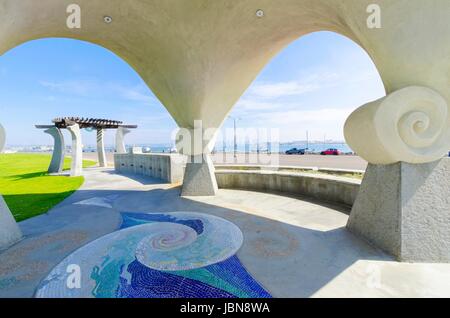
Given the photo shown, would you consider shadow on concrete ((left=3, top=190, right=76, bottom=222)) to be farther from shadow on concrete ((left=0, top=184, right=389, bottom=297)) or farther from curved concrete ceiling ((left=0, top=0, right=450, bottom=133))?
curved concrete ceiling ((left=0, top=0, right=450, bottom=133))

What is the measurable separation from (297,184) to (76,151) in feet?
62.1

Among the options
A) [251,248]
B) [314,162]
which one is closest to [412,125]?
[251,248]

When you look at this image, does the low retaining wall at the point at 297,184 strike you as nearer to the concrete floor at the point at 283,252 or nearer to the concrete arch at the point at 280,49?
the concrete floor at the point at 283,252

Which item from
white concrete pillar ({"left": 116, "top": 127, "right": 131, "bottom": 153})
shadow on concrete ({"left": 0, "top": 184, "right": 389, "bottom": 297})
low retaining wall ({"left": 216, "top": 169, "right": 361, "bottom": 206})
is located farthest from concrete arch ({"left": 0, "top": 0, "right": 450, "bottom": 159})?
white concrete pillar ({"left": 116, "top": 127, "right": 131, "bottom": 153})

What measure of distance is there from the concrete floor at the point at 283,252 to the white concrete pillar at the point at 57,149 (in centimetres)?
1511

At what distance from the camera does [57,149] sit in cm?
1923

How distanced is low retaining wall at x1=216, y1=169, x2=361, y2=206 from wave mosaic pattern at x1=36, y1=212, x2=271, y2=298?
4686 millimetres

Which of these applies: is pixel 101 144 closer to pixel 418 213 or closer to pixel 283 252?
pixel 283 252

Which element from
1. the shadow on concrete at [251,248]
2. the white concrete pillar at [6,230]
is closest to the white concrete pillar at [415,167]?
the shadow on concrete at [251,248]

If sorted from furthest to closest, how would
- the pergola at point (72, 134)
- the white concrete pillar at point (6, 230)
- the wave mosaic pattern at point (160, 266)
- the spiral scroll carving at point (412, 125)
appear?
the pergola at point (72, 134) < the white concrete pillar at point (6, 230) < the spiral scroll carving at point (412, 125) < the wave mosaic pattern at point (160, 266)

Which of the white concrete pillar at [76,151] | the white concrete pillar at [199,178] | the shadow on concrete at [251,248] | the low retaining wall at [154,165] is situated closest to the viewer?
the shadow on concrete at [251,248]

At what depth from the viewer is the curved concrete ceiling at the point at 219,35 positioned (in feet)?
12.8
